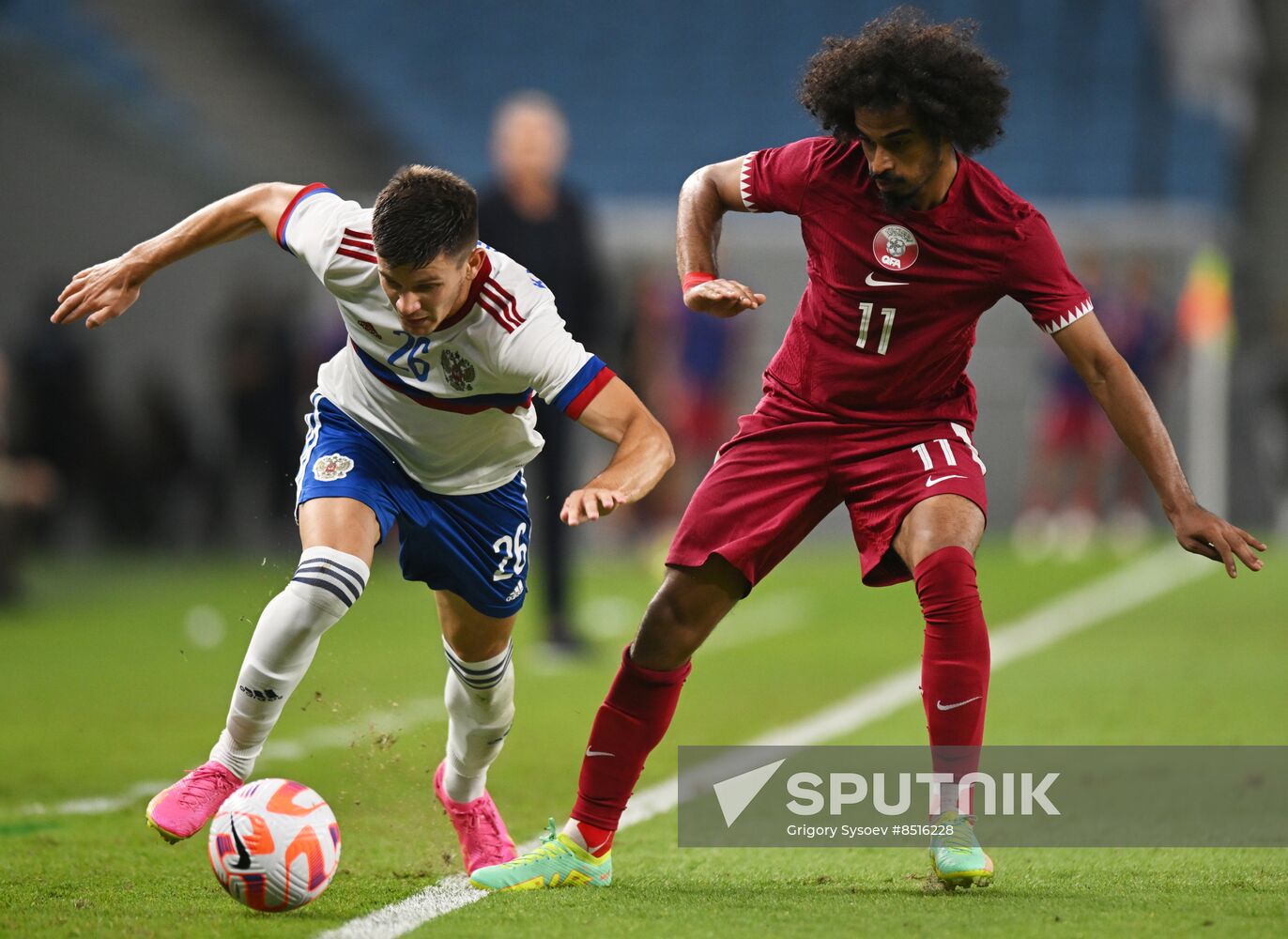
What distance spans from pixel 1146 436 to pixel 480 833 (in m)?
2.14

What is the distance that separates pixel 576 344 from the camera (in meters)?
4.64

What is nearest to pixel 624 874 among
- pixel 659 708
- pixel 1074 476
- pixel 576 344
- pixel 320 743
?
pixel 659 708

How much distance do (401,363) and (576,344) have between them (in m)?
0.48

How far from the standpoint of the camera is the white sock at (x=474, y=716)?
500 cm

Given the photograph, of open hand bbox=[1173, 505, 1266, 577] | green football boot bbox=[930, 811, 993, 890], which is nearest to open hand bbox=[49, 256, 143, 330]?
green football boot bbox=[930, 811, 993, 890]

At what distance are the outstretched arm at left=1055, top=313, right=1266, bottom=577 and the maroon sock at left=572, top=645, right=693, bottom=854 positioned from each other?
1301 millimetres

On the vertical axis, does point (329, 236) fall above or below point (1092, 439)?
above

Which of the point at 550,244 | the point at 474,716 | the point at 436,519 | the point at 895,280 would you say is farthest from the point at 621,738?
the point at 550,244

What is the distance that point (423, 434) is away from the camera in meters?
4.88

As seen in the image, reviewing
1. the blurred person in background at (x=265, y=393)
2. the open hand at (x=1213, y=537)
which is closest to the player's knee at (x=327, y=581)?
the open hand at (x=1213, y=537)

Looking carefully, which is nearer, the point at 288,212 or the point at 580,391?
the point at 580,391

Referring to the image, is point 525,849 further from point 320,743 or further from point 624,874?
point 320,743

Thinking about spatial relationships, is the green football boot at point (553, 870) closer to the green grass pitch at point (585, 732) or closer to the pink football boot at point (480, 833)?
the green grass pitch at point (585, 732)

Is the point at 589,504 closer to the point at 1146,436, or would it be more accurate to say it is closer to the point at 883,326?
the point at 883,326
